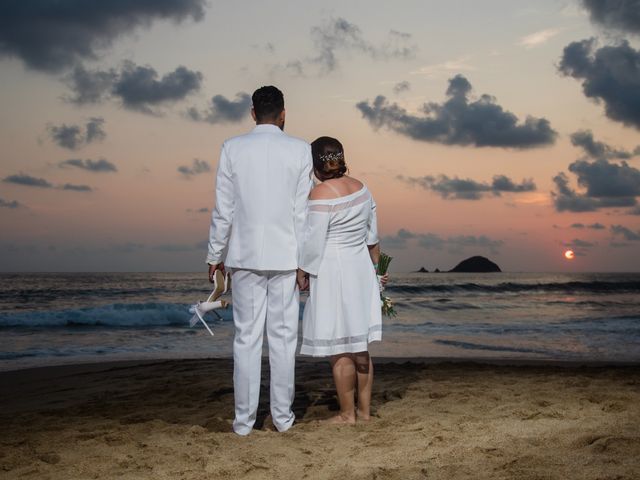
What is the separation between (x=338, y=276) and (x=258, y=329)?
2.15ft

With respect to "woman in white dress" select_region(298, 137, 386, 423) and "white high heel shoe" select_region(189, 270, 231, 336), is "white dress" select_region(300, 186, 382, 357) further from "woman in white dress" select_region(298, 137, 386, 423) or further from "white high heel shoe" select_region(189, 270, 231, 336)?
"white high heel shoe" select_region(189, 270, 231, 336)

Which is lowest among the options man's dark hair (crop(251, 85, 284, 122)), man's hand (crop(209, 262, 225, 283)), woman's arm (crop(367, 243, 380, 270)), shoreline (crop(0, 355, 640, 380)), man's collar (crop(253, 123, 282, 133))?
shoreline (crop(0, 355, 640, 380))

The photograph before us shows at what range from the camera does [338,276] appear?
165 inches

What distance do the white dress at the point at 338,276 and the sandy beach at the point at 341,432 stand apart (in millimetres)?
633

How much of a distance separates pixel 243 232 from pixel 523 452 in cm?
218

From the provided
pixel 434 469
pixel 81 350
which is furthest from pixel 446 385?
pixel 81 350

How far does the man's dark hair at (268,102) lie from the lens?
4125mm

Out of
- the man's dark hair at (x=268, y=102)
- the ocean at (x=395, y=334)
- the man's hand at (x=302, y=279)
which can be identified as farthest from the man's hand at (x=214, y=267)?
the ocean at (x=395, y=334)

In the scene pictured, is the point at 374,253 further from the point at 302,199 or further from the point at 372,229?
the point at 302,199

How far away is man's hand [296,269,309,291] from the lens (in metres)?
4.16

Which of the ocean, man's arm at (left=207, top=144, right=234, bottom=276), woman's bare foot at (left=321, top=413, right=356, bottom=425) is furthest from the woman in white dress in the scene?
the ocean

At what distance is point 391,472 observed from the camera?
3.25 meters

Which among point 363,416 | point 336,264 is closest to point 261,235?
point 336,264

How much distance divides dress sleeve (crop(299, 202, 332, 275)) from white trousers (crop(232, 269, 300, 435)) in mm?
166
